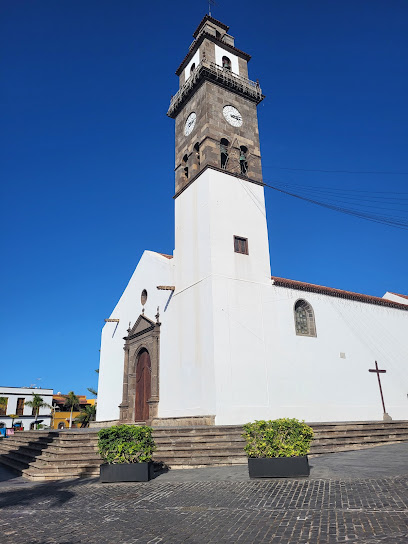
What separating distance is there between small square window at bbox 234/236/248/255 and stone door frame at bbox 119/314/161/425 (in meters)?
4.87

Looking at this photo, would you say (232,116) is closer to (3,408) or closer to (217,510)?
(217,510)

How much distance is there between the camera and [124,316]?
2167 centimetres

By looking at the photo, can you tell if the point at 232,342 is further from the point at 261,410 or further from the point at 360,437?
the point at 360,437

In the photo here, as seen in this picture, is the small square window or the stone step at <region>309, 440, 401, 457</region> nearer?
the stone step at <region>309, 440, 401, 457</region>

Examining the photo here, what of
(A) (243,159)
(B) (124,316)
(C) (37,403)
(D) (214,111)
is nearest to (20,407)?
(C) (37,403)

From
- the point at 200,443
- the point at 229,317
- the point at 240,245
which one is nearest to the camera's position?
the point at 200,443

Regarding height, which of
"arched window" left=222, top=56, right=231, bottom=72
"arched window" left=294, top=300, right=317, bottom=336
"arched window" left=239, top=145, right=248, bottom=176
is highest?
"arched window" left=222, top=56, right=231, bottom=72

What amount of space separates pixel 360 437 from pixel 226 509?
881cm

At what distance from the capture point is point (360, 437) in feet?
42.9

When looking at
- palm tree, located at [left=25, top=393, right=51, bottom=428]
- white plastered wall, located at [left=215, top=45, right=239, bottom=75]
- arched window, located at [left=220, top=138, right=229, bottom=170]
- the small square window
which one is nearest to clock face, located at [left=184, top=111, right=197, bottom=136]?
arched window, located at [left=220, top=138, right=229, bottom=170]

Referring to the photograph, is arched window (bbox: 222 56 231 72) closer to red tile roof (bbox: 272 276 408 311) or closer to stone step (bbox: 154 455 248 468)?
red tile roof (bbox: 272 276 408 311)

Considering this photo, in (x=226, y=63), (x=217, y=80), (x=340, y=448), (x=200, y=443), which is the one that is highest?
(x=226, y=63)

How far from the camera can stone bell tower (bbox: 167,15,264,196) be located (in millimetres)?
17969

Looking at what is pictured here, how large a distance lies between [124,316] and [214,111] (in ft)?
37.5
